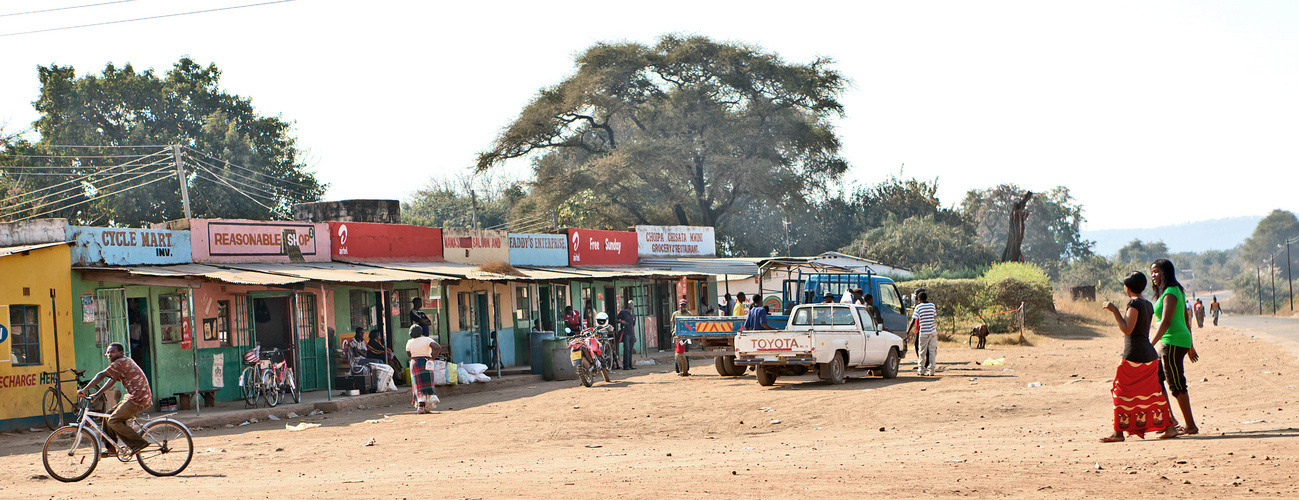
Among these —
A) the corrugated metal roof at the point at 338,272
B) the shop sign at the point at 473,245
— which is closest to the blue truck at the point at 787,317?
the corrugated metal roof at the point at 338,272

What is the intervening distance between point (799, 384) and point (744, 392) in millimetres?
1619

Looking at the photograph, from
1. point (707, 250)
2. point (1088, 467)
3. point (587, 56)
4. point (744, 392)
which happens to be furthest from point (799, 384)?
point (587, 56)

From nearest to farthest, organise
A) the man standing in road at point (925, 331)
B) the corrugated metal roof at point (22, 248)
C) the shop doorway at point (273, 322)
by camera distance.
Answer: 1. the corrugated metal roof at point (22, 248)
2. the man standing in road at point (925, 331)
3. the shop doorway at point (273, 322)

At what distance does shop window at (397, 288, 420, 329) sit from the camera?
2205 centimetres

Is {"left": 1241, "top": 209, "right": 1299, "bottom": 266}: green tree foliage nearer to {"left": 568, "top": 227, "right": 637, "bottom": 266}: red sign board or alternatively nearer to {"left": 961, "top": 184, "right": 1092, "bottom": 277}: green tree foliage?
{"left": 961, "top": 184, "right": 1092, "bottom": 277}: green tree foliage

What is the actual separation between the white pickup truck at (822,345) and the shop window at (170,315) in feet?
29.7

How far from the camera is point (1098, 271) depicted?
8219 centimetres

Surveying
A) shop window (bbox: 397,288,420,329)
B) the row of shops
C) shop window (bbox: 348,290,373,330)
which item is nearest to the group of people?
the row of shops

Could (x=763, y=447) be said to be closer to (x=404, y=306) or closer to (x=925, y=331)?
(x=925, y=331)

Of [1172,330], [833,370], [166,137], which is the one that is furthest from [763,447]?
[166,137]

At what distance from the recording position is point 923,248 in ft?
191

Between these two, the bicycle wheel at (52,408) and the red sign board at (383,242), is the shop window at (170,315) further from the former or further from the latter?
the red sign board at (383,242)

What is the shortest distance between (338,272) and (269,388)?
2791 mm

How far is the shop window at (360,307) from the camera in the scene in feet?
68.8
